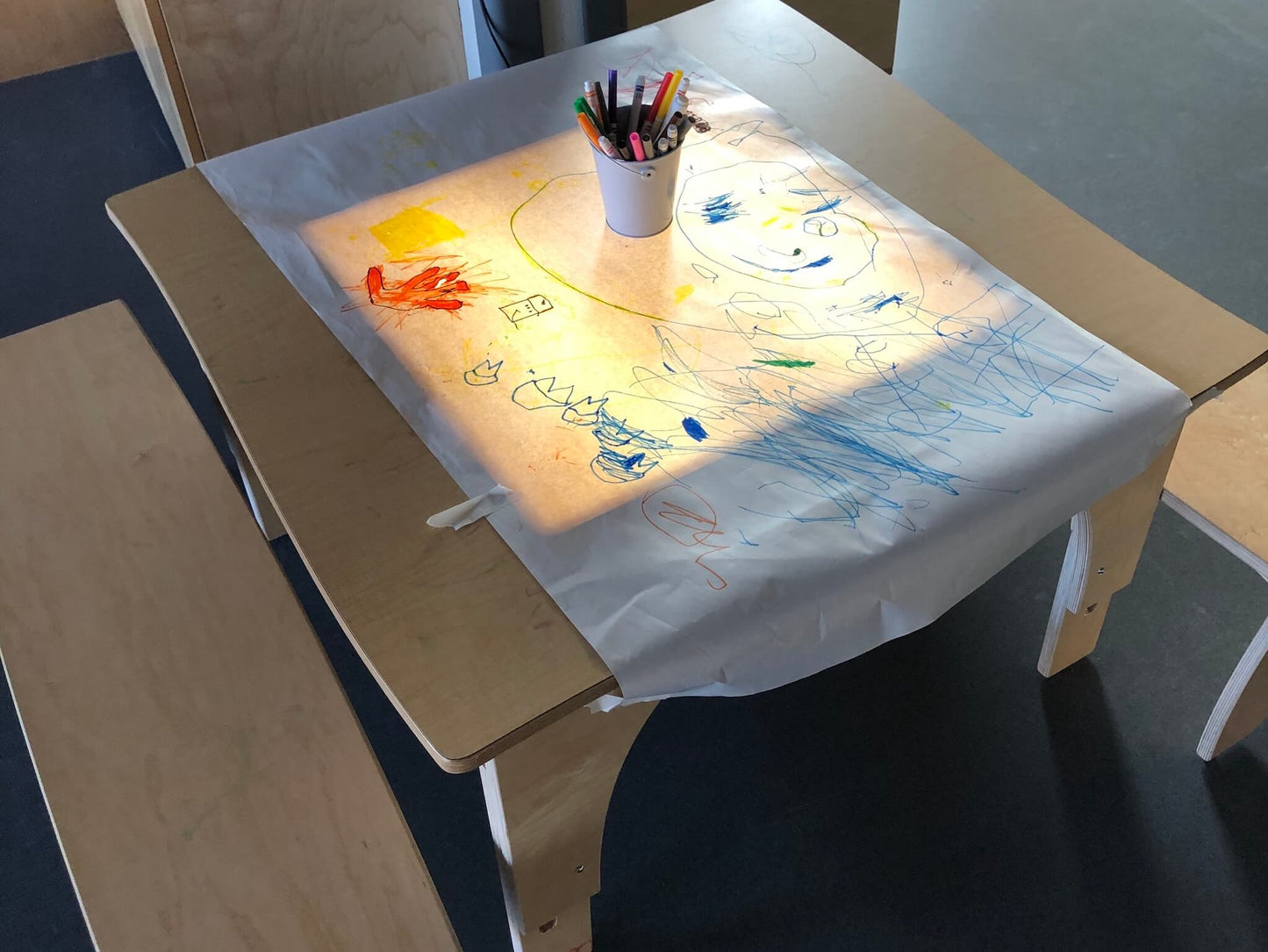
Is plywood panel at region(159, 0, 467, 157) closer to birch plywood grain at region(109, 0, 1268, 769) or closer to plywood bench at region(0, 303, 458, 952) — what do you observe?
birch plywood grain at region(109, 0, 1268, 769)

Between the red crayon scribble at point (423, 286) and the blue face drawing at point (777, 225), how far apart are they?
0.78 ft

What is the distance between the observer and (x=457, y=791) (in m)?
1.55

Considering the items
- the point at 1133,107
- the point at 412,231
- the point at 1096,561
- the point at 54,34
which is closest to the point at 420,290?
the point at 412,231

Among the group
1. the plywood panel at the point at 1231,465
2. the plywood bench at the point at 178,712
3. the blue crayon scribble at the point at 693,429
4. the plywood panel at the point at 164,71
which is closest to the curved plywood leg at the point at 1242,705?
the plywood panel at the point at 1231,465

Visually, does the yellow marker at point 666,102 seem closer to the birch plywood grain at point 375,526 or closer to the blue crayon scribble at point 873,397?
the blue crayon scribble at point 873,397

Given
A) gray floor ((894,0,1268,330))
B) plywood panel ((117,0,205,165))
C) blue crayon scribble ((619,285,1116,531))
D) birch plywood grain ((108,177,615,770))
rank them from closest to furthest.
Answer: birch plywood grain ((108,177,615,770)) < blue crayon scribble ((619,285,1116,531)) < plywood panel ((117,0,205,165)) < gray floor ((894,0,1268,330))

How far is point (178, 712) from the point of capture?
1084 mm

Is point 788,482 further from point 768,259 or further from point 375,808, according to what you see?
point 375,808

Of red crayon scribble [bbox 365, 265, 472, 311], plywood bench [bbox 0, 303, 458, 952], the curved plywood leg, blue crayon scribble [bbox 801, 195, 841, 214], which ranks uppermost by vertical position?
blue crayon scribble [bbox 801, 195, 841, 214]

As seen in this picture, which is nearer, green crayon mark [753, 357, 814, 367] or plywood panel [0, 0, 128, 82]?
green crayon mark [753, 357, 814, 367]

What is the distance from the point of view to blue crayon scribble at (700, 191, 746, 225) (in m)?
1.27

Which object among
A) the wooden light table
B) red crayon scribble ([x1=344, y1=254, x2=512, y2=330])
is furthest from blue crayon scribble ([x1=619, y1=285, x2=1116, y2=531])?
red crayon scribble ([x1=344, y1=254, x2=512, y2=330])

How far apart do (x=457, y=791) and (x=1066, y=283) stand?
987 millimetres

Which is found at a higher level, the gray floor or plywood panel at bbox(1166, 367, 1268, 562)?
plywood panel at bbox(1166, 367, 1268, 562)
